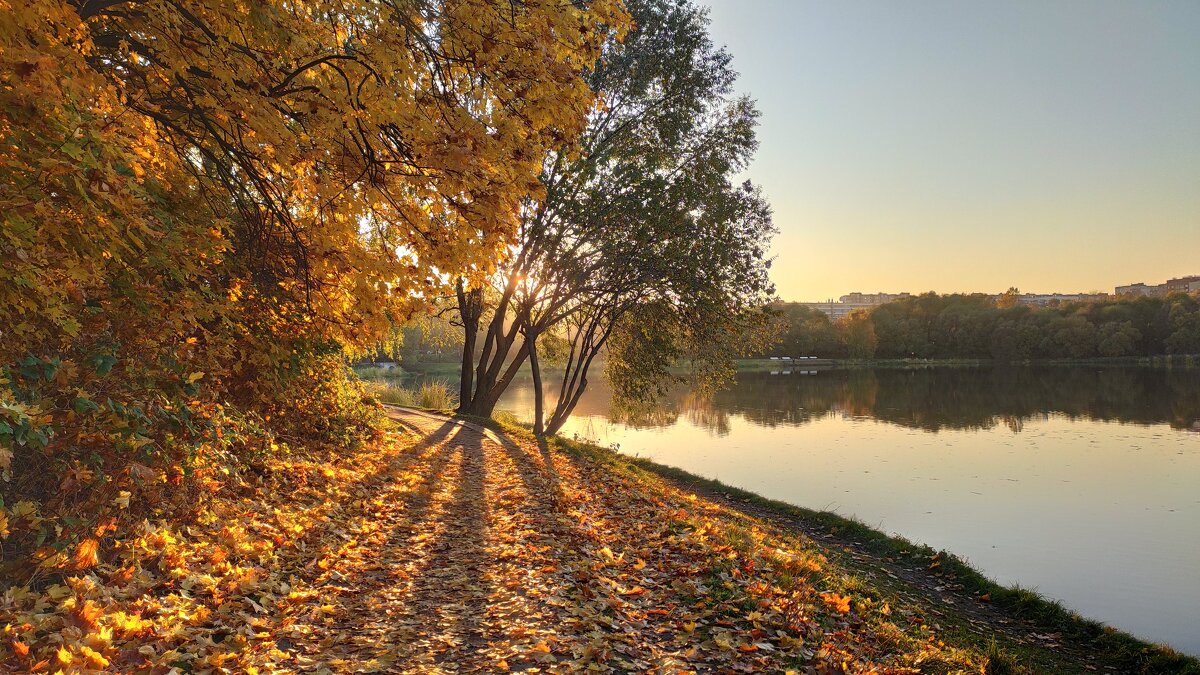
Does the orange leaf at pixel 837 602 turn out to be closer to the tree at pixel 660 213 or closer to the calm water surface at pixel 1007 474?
the calm water surface at pixel 1007 474

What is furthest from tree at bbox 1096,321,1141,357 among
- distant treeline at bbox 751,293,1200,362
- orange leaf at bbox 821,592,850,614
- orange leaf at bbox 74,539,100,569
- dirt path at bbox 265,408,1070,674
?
orange leaf at bbox 74,539,100,569

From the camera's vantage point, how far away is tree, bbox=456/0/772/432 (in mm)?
15594

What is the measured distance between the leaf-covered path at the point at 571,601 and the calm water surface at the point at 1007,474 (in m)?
5.43

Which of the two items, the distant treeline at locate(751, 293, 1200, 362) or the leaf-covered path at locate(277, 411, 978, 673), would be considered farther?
the distant treeline at locate(751, 293, 1200, 362)

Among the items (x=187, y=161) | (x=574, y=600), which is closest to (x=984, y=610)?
(x=574, y=600)

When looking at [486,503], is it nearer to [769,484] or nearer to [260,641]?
[260,641]

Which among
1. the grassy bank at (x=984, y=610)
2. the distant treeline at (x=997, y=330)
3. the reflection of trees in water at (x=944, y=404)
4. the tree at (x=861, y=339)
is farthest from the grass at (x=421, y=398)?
the tree at (x=861, y=339)

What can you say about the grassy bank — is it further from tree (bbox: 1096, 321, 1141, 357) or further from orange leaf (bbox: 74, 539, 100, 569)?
tree (bbox: 1096, 321, 1141, 357)

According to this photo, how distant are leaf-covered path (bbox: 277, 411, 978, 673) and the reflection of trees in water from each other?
13590mm

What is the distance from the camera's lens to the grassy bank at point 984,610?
7.08 meters

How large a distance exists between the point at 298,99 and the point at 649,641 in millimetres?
5079

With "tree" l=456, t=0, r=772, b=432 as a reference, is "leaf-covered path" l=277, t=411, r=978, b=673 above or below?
below

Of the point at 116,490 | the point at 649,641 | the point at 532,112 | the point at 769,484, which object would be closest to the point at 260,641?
the point at 116,490

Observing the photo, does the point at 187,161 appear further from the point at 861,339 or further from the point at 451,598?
the point at 861,339
